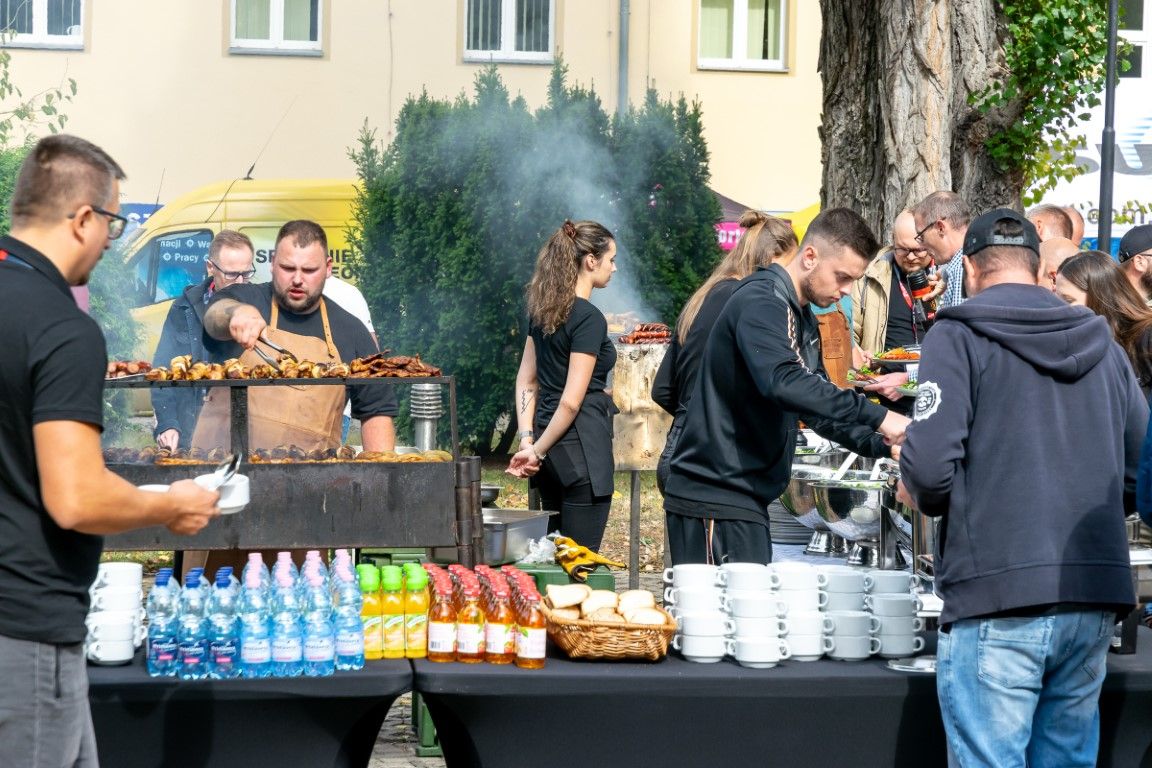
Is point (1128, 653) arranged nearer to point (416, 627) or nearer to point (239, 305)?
point (416, 627)

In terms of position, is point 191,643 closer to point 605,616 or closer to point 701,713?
point 605,616

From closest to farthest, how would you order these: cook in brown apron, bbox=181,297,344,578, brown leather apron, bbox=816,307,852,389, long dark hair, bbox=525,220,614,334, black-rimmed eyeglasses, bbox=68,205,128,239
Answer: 1. black-rimmed eyeglasses, bbox=68,205,128,239
2. cook in brown apron, bbox=181,297,344,578
3. long dark hair, bbox=525,220,614,334
4. brown leather apron, bbox=816,307,852,389

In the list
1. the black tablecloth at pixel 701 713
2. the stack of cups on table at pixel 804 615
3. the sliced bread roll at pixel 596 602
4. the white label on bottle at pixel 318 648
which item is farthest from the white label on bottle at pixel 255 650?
the stack of cups on table at pixel 804 615

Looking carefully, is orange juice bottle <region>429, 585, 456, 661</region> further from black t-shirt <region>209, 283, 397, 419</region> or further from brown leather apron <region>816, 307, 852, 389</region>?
brown leather apron <region>816, 307, 852, 389</region>

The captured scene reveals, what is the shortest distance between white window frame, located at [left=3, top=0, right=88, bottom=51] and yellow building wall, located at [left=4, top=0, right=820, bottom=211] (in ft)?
0.25

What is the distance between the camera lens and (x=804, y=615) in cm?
366

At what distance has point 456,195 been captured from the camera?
12828mm

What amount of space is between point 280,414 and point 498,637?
5.85ft

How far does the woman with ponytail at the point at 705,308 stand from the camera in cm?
490

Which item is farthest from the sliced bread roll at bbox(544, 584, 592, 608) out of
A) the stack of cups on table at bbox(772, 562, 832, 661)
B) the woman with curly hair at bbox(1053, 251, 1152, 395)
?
the woman with curly hair at bbox(1053, 251, 1152, 395)

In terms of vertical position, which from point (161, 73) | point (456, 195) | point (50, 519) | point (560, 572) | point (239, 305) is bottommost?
point (560, 572)

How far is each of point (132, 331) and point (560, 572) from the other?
6.81 m

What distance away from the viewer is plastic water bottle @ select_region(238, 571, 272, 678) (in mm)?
3430

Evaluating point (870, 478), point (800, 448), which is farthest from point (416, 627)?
point (800, 448)
